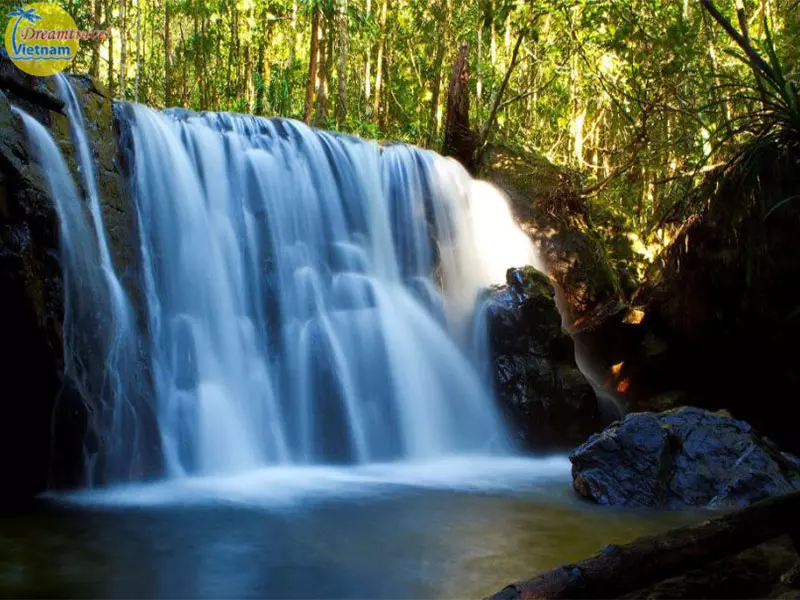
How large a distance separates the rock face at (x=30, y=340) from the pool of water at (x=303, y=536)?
39 centimetres

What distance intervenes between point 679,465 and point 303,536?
10.1ft

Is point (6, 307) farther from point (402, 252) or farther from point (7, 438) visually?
point (402, 252)

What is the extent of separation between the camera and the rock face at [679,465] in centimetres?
559

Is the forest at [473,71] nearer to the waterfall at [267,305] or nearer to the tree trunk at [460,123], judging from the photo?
the tree trunk at [460,123]

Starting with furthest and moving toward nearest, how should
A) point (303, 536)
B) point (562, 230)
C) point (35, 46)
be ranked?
point (562, 230) → point (35, 46) → point (303, 536)

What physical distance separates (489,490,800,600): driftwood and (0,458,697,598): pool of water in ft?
4.27

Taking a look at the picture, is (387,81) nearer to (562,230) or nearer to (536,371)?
(562,230)

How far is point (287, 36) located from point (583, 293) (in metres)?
17.4

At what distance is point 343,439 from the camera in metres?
7.49

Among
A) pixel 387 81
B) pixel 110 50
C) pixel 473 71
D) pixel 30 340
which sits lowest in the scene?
pixel 30 340

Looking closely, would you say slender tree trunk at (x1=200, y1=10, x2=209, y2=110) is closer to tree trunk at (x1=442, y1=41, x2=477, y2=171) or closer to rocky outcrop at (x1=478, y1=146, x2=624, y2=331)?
tree trunk at (x1=442, y1=41, x2=477, y2=171)

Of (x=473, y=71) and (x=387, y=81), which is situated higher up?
(x=387, y=81)

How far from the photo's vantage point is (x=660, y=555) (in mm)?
2570

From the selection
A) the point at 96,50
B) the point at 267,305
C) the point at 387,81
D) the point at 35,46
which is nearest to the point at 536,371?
the point at 267,305
